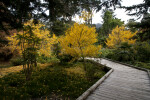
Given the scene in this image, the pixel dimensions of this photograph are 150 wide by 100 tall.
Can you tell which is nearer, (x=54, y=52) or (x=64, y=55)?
(x=64, y=55)

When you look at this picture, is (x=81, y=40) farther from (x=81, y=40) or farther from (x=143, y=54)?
(x=143, y=54)

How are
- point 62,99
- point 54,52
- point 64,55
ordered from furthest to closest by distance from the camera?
point 54,52, point 64,55, point 62,99

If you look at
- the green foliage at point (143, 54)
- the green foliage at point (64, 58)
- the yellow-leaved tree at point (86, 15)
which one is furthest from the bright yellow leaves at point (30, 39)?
the green foliage at point (143, 54)

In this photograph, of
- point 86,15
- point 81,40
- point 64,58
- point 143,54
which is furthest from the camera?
point 143,54

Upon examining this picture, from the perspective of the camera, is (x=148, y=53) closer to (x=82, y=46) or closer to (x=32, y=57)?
(x=82, y=46)

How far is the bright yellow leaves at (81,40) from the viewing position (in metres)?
5.71

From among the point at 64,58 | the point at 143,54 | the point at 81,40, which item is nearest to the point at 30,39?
the point at 81,40

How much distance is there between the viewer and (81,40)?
587 cm

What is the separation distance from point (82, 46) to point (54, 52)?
3313mm

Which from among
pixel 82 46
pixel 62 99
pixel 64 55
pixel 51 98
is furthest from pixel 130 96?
pixel 64 55

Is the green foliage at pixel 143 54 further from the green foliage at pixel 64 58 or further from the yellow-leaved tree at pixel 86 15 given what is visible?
the green foliage at pixel 64 58

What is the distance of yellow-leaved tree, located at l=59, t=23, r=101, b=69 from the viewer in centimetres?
571

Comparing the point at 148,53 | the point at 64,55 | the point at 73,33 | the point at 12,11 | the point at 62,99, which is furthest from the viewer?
the point at 148,53

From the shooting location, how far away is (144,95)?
293cm
